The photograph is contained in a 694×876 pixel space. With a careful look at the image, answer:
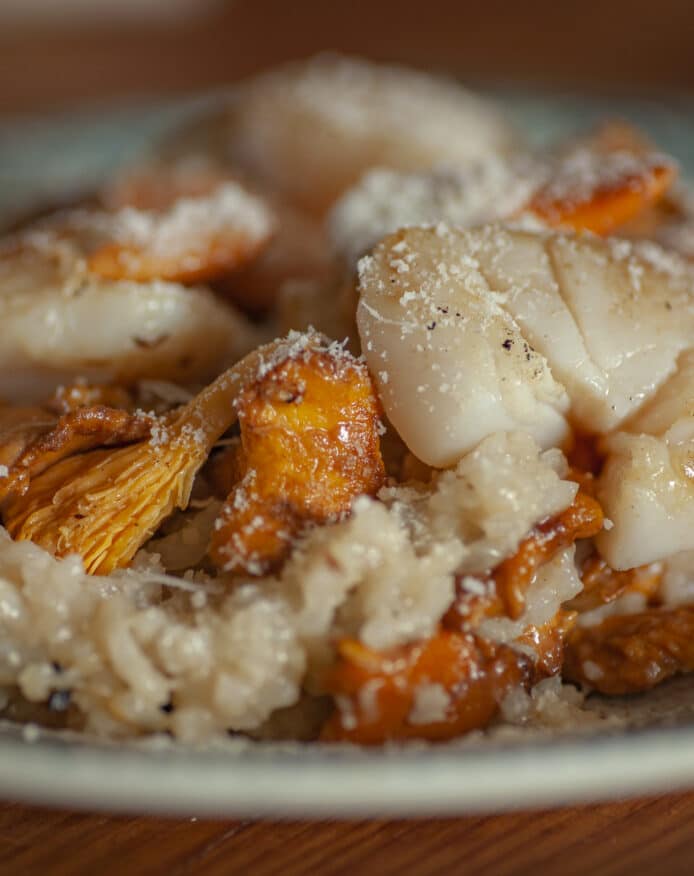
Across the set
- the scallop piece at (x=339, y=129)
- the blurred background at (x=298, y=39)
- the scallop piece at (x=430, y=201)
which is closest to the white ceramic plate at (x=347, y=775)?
the scallop piece at (x=430, y=201)

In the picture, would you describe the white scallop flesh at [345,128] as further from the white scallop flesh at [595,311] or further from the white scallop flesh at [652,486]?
the white scallop flesh at [652,486]

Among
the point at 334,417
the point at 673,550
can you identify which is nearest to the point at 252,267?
the point at 334,417

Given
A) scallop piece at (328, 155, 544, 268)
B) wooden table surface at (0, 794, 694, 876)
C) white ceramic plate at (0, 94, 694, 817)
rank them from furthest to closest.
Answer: scallop piece at (328, 155, 544, 268), wooden table surface at (0, 794, 694, 876), white ceramic plate at (0, 94, 694, 817)

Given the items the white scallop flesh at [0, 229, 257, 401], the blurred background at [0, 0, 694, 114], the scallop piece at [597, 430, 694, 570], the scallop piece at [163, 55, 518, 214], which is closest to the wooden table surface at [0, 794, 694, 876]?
the scallop piece at [597, 430, 694, 570]

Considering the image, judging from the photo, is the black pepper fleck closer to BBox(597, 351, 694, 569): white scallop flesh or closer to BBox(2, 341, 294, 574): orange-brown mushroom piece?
BBox(2, 341, 294, 574): orange-brown mushroom piece

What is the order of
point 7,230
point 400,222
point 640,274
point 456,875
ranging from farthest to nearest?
point 7,230 < point 400,222 < point 640,274 < point 456,875

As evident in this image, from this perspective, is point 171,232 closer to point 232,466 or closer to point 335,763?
point 232,466

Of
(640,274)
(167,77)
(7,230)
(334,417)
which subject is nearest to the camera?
(334,417)
